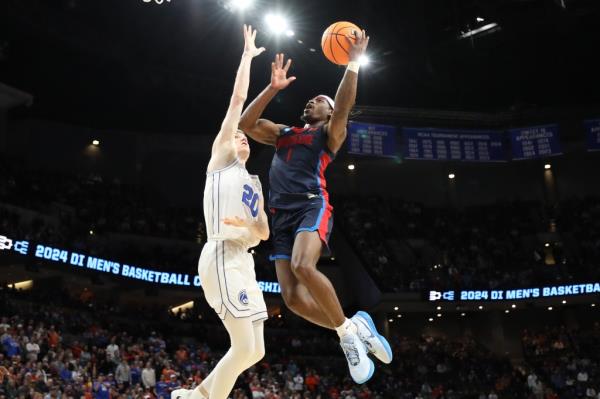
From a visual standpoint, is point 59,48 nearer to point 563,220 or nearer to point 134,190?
point 134,190

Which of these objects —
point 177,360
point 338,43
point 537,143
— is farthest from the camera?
point 537,143

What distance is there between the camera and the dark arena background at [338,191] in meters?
22.9

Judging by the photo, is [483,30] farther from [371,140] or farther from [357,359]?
[357,359]

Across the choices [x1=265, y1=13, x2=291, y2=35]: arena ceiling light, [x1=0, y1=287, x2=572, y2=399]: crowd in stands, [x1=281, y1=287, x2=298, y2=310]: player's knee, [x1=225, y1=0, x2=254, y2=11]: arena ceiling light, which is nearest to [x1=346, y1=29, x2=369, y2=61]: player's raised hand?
[x1=281, y1=287, x2=298, y2=310]: player's knee

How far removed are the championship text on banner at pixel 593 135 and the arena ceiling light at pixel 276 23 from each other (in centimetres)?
1443

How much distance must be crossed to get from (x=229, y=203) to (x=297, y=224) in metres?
0.71

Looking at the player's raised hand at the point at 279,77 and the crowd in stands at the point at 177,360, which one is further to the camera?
the crowd in stands at the point at 177,360

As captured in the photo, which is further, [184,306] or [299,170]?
[184,306]

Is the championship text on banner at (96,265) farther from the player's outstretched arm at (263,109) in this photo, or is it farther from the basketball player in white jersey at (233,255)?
the basketball player in white jersey at (233,255)

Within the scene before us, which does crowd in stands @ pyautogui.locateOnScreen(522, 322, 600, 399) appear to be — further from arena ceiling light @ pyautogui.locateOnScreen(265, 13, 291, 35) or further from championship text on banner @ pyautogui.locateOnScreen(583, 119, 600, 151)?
arena ceiling light @ pyautogui.locateOnScreen(265, 13, 291, 35)

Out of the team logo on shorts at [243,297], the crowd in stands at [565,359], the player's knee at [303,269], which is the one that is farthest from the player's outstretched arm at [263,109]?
the crowd in stands at [565,359]

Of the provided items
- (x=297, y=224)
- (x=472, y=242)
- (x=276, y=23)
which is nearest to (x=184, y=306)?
(x=472, y=242)

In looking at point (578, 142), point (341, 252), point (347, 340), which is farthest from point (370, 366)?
point (578, 142)

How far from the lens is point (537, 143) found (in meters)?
29.6
